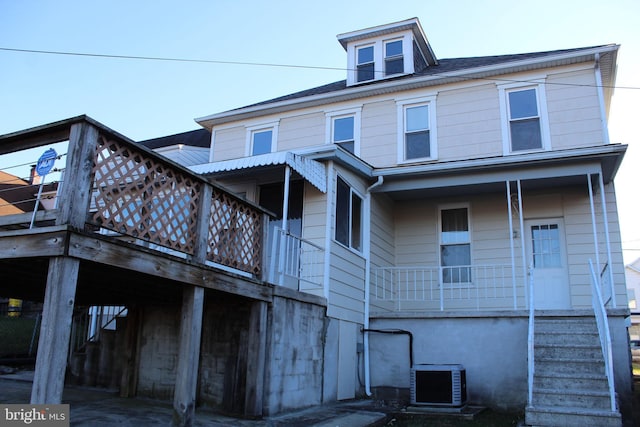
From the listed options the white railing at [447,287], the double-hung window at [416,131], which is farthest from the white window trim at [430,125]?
the white railing at [447,287]

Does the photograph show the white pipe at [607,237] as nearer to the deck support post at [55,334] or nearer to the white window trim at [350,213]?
the white window trim at [350,213]

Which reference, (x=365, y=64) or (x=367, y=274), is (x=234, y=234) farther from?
(x=365, y=64)

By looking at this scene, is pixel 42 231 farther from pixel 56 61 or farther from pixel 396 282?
pixel 396 282

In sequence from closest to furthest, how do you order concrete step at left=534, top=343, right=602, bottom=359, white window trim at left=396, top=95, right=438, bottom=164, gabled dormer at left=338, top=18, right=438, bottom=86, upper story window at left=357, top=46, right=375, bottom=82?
concrete step at left=534, top=343, right=602, bottom=359
white window trim at left=396, top=95, right=438, bottom=164
gabled dormer at left=338, top=18, right=438, bottom=86
upper story window at left=357, top=46, right=375, bottom=82

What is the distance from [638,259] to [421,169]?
4840 cm

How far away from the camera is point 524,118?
1045 cm

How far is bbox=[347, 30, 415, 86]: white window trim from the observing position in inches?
483

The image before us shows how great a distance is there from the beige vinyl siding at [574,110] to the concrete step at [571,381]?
494cm

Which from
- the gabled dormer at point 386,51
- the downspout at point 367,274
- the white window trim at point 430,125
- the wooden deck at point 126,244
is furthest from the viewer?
the gabled dormer at point 386,51

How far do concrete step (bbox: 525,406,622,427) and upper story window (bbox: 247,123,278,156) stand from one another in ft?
28.6

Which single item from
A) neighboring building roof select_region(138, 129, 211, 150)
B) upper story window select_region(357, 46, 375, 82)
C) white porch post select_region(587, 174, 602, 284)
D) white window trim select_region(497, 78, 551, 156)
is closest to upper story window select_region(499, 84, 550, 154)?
white window trim select_region(497, 78, 551, 156)

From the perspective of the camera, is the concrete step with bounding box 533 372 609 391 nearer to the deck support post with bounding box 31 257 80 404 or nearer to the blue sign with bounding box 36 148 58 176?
the deck support post with bounding box 31 257 80 404

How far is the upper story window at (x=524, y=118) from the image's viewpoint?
33.6ft

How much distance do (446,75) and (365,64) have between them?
2.39 metres
